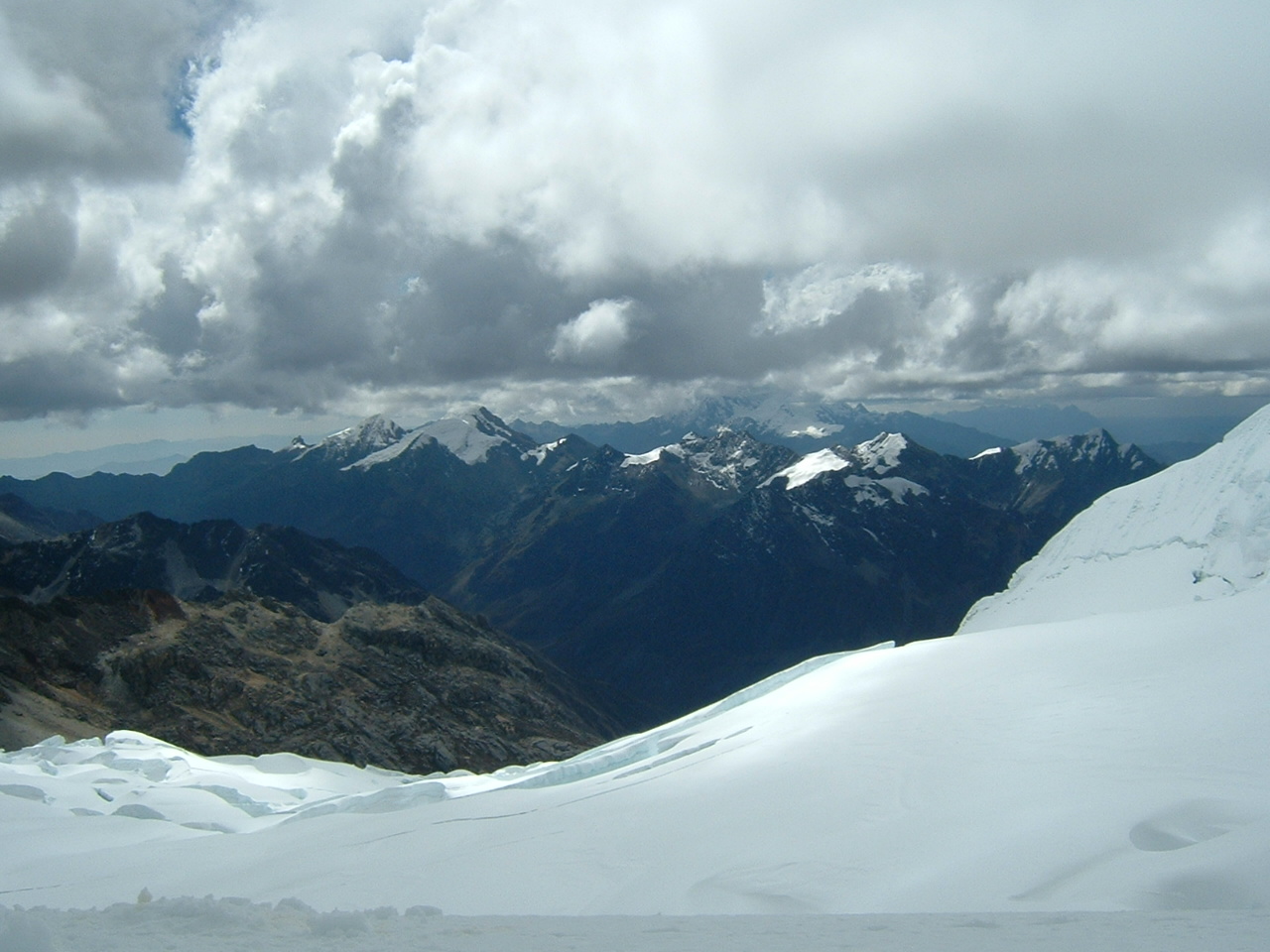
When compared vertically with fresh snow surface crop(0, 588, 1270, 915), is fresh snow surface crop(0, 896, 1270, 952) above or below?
above

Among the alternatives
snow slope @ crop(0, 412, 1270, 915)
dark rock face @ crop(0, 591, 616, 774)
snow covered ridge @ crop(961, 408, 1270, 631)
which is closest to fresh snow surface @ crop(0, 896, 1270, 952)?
snow slope @ crop(0, 412, 1270, 915)

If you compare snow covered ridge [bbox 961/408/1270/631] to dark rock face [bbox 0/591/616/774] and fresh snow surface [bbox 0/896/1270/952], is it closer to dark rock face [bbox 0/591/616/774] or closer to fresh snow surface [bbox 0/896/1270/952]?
fresh snow surface [bbox 0/896/1270/952]

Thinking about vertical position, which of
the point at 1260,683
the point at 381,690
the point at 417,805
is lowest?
the point at 381,690

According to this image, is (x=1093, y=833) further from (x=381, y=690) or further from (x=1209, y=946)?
(x=381, y=690)

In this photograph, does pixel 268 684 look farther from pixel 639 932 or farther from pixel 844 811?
pixel 639 932

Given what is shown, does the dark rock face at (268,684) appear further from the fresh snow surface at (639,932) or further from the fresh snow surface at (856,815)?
the fresh snow surface at (639,932)

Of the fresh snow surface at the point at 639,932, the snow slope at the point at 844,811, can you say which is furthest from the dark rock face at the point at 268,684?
the fresh snow surface at the point at 639,932

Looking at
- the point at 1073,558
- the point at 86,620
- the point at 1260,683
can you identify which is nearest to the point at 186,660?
the point at 86,620
